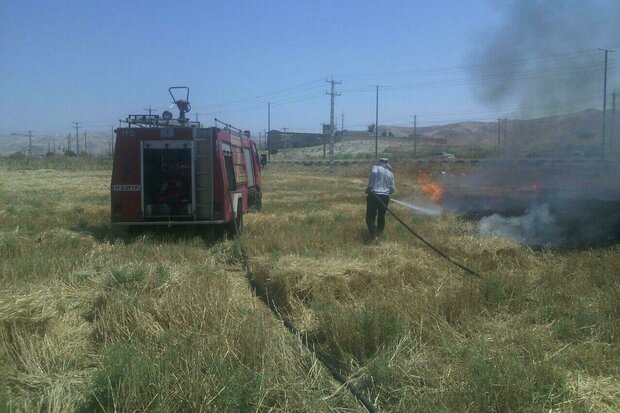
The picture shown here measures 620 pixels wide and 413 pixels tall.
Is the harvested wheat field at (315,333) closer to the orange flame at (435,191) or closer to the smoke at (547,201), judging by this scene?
the smoke at (547,201)

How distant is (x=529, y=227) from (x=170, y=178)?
24.1ft

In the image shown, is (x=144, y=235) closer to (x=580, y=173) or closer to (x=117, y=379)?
(x=117, y=379)

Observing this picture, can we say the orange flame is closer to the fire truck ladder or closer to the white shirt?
the white shirt

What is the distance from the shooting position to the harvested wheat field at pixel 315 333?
4707 millimetres

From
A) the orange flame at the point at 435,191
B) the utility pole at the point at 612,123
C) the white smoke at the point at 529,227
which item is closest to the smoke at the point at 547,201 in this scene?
the white smoke at the point at 529,227

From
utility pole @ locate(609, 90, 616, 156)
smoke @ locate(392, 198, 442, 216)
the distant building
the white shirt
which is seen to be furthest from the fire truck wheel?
the distant building

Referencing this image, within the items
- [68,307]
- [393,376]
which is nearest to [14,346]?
[68,307]

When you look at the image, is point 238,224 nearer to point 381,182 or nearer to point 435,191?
point 381,182

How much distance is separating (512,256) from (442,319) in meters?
4.39

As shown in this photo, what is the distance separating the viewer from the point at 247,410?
4.56 metres

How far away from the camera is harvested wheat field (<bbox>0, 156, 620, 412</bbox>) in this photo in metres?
4.71

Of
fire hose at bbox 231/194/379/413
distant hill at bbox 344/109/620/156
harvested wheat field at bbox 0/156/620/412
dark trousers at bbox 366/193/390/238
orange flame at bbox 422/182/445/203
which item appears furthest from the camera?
orange flame at bbox 422/182/445/203

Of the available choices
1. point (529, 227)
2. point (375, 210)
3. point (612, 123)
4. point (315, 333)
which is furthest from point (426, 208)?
point (315, 333)

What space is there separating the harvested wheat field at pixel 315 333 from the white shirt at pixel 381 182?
9.66ft
